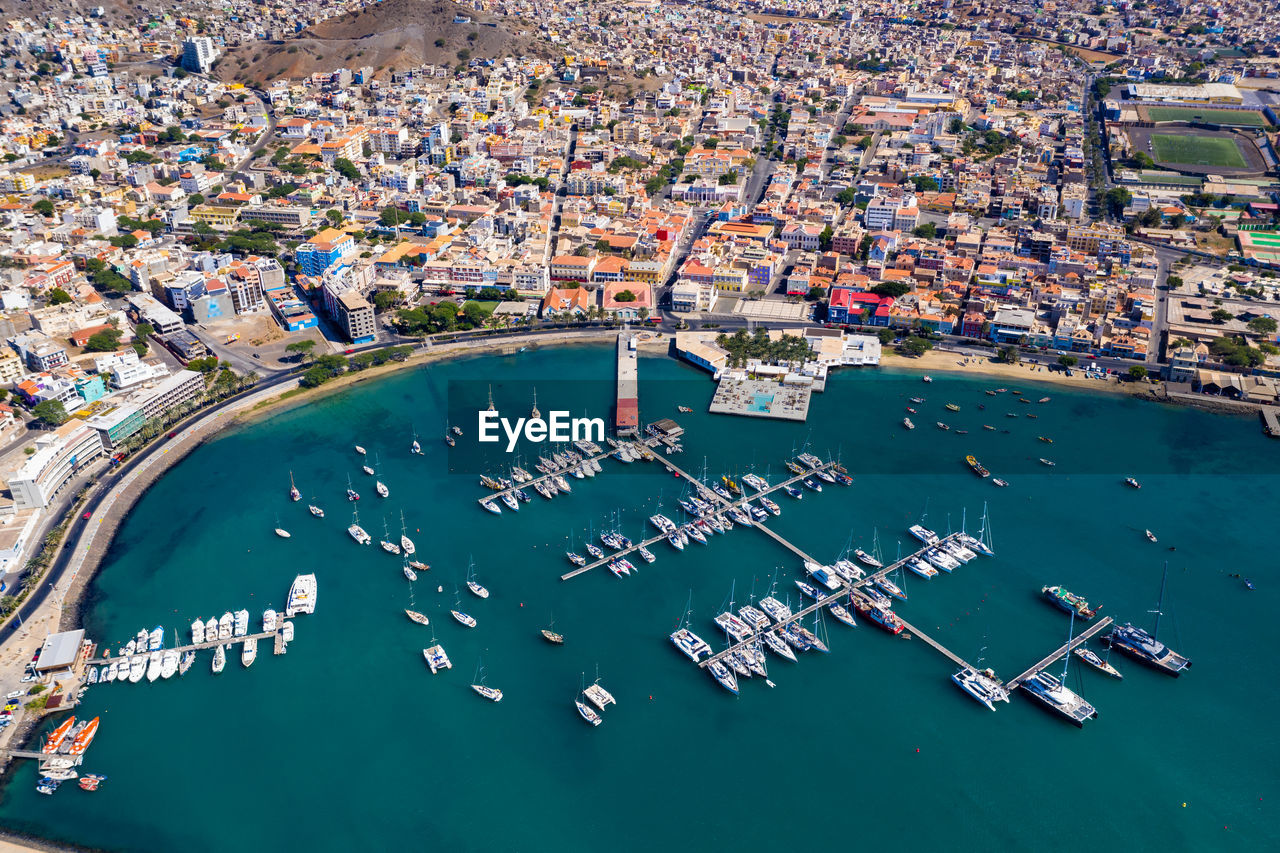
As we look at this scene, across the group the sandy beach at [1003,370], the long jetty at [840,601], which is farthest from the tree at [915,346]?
the long jetty at [840,601]

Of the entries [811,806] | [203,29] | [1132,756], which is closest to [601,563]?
[811,806]

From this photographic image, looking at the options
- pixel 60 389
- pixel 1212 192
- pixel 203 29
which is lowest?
pixel 60 389

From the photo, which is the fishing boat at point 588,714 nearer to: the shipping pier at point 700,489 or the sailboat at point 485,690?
the sailboat at point 485,690

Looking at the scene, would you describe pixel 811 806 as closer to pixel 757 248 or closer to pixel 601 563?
pixel 601 563

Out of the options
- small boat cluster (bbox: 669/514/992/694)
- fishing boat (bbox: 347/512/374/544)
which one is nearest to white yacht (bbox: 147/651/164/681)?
fishing boat (bbox: 347/512/374/544)

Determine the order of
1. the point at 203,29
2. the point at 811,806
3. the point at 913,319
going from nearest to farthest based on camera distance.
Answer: the point at 811,806
the point at 913,319
the point at 203,29

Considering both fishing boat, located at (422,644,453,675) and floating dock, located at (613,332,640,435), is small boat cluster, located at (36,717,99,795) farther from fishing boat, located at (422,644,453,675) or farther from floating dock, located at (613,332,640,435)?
floating dock, located at (613,332,640,435)
